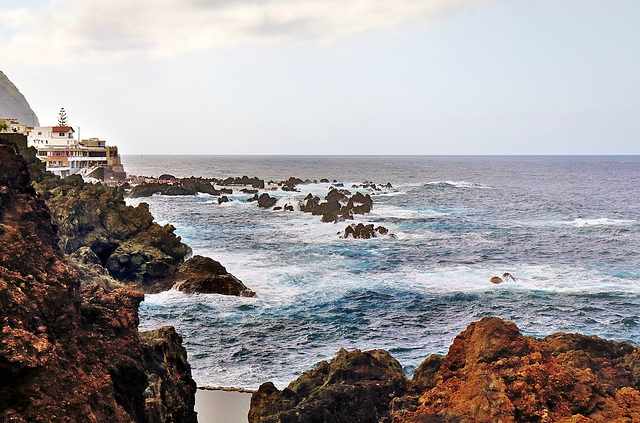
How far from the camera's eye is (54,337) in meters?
7.63

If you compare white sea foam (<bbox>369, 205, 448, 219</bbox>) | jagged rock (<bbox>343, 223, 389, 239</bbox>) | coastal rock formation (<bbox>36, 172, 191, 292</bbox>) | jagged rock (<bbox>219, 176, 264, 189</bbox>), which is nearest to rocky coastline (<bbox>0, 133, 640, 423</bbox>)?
coastal rock formation (<bbox>36, 172, 191, 292</bbox>)

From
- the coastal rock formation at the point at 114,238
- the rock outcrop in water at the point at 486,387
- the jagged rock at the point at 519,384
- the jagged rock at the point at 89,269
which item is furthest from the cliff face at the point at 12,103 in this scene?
the jagged rock at the point at 519,384

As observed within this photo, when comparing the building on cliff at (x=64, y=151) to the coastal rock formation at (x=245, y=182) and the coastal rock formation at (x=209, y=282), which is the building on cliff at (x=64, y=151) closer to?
the coastal rock formation at (x=245, y=182)

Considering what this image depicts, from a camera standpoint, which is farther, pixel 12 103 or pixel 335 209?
pixel 12 103

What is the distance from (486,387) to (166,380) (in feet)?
20.8

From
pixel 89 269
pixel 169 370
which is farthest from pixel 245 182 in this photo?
pixel 169 370

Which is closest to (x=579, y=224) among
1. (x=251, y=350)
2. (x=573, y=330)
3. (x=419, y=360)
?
(x=573, y=330)

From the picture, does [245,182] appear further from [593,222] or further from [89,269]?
[89,269]

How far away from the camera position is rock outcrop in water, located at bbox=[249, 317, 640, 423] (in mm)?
8688

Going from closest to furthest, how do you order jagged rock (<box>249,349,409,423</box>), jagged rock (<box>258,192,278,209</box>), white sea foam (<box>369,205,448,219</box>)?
jagged rock (<box>249,349,409,423</box>) → white sea foam (<box>369,205,448,219</box>) → jagged rock (<box>258,192,278,209</box>)

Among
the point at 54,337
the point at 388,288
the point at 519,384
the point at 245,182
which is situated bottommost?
the point at 388,288

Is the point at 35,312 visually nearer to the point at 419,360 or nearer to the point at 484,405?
the point at 484,405

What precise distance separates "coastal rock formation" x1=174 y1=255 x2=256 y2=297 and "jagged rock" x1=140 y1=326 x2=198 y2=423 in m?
13.3

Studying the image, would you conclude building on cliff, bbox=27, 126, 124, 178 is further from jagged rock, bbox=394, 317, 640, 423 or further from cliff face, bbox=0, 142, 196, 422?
jagged rock, bbox=394, 317, 640, 423
